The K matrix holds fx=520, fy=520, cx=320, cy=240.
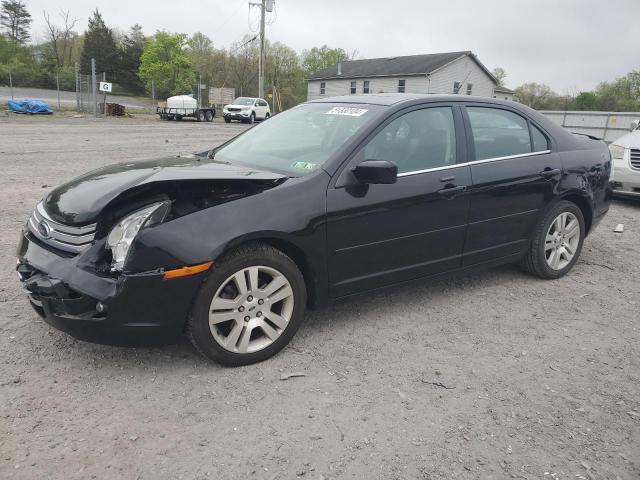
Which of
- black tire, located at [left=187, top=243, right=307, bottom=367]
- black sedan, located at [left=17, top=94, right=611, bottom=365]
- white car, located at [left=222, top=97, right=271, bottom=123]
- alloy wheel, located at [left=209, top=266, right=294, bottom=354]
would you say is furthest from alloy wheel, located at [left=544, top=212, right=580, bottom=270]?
white car, located at [left=222, top=97, right=271, bottom=123]

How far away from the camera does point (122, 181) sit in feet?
9.99

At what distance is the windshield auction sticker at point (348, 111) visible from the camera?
149 inches

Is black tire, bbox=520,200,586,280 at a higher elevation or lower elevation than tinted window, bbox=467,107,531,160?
lower

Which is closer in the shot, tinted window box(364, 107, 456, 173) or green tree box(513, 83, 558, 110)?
tinted window box(364, 107, 456, 173)

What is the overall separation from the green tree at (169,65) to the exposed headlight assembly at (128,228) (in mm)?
59470

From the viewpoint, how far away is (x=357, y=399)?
2.82 metres

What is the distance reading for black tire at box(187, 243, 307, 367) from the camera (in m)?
2.87

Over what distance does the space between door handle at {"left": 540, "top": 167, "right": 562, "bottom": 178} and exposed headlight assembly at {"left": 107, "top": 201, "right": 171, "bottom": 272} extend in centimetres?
321

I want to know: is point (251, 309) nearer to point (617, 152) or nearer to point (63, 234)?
point (63, 234)

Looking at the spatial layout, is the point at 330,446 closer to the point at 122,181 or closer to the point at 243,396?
the point at 243,396

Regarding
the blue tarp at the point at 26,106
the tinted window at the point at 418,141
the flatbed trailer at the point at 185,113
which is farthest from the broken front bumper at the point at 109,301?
the flatbed trailer at the point at 185,113

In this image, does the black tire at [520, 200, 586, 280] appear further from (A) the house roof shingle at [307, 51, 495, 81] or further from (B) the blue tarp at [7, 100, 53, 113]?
(A) the house roof shingle at [307, 51, 495, 81]

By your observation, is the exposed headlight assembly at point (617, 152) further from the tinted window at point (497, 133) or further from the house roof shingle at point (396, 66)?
the house roof shingle at point (396, 66)

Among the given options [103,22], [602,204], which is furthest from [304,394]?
[103,22]
